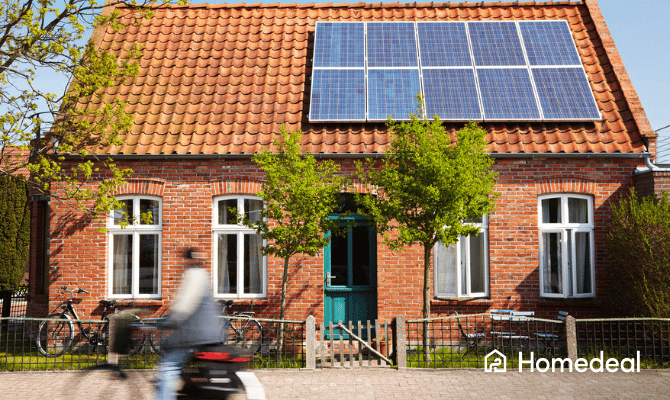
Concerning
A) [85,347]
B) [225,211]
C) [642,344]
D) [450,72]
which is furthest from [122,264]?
[642,344]

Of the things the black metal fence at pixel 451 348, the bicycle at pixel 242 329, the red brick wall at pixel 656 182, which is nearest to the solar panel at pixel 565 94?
the red brick wall at pixel 656 182

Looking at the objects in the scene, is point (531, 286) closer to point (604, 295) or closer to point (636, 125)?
point (604, 295)

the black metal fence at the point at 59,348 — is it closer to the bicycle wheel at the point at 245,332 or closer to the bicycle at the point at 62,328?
the bicycle at the point at 62,328

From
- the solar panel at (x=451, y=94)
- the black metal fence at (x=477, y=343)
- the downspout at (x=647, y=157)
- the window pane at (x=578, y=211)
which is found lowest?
the black metal fence at (x=477, y=343)

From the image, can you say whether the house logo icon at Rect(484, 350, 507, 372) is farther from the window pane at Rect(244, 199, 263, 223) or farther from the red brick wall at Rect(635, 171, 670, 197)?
the window pane at Rect(244, 199, 263, 223)

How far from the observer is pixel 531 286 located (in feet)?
36.1

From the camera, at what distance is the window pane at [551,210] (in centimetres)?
1126

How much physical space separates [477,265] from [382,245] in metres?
2.04

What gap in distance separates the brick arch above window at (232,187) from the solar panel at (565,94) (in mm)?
6254

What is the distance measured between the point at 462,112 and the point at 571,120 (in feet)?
7.35

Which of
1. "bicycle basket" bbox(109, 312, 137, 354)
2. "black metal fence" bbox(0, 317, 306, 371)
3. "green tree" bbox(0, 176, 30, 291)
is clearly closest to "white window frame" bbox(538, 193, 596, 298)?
"black metal fence" bbox(0, 317, 306, 371)

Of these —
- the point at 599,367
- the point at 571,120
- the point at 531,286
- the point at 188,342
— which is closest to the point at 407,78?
the point at 571,120

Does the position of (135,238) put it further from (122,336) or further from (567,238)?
(567,238)

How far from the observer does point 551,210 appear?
444 inches
